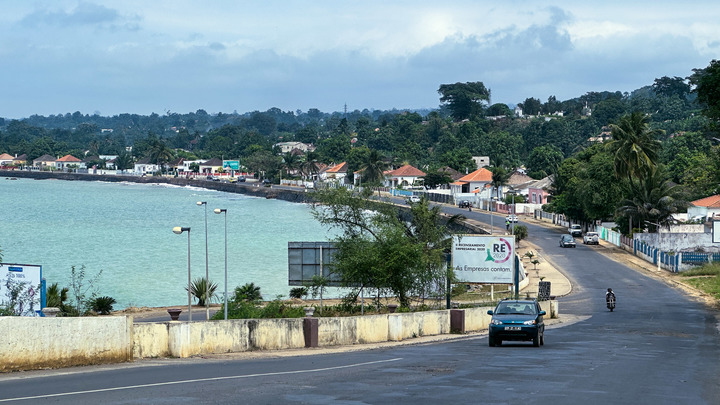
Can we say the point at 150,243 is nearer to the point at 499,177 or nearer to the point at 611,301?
the point at 499,177

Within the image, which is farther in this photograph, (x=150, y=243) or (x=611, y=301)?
(x=150, y=243)

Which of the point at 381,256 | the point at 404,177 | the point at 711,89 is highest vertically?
the point at 404,177

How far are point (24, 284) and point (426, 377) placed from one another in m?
22.1

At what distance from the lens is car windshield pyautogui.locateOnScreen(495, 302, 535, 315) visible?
2939 cm

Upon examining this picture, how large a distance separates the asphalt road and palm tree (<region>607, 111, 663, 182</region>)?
67.6m

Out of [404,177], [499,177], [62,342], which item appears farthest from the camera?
[404,177]

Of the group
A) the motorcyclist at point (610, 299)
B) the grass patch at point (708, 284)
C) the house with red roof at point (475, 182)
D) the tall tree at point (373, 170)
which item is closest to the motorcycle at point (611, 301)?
the motorcyclist at point (610, 299)

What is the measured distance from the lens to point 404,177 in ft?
635

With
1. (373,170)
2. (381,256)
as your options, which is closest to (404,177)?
(373,170)

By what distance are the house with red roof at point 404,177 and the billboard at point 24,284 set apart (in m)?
155

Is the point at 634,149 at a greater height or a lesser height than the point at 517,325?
greater

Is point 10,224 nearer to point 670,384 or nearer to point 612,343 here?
point 612,343

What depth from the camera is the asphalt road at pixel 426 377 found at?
16688mm

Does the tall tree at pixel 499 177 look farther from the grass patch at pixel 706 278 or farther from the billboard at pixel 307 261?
the billboard at pixel 307 261
